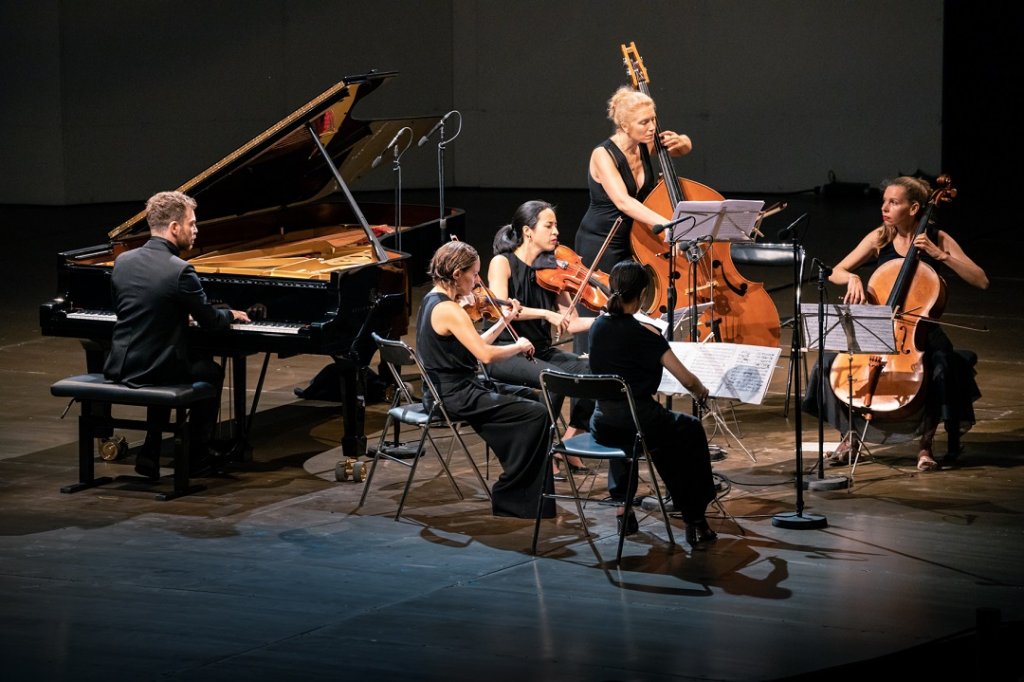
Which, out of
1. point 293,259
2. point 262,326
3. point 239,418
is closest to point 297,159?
point 293,259

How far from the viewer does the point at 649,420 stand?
17.8 ft

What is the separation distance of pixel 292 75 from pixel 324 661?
12.9 meters

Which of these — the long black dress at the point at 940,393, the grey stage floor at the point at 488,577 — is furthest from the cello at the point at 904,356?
the grey stage floor at the point at 488,577

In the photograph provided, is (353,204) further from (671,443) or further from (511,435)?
(671,443)

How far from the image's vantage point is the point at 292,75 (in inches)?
651

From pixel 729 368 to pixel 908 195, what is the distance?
1.56m

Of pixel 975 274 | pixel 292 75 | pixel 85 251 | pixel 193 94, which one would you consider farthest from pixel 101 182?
pixel 975 274

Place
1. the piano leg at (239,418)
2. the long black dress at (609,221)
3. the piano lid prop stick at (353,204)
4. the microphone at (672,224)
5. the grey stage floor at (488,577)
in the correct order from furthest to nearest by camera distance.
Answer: the long black dress at (609,221) < the piano lid prop stick at (353,204) < the piano leg at (239,418) < the microphone at (672,224) < the grey stage floor at (488,577)

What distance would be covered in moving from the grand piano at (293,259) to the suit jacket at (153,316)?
12.9 inches

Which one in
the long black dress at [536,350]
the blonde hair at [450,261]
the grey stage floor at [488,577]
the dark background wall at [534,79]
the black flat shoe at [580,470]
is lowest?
the grey stage floor at [488,577]

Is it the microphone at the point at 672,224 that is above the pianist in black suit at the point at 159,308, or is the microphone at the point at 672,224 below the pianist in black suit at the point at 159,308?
above

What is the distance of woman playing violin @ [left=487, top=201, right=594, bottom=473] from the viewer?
261 inches

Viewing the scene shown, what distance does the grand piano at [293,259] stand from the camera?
6.62 meters

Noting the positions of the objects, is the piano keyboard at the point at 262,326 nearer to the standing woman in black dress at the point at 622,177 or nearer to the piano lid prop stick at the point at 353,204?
the piano lid prop stick at the point at 353,204
